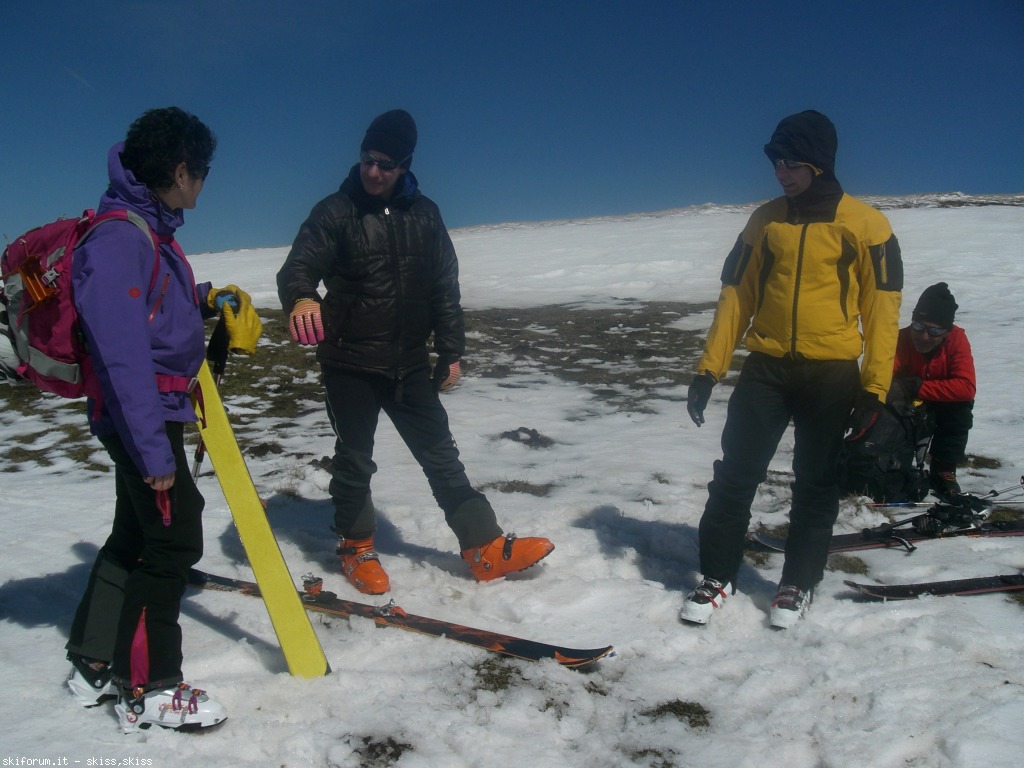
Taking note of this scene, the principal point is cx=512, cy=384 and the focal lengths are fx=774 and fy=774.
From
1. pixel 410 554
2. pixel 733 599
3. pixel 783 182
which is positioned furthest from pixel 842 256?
pixel 410 554

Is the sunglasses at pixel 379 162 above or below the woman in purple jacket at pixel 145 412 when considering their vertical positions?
above

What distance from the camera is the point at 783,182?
3.45m

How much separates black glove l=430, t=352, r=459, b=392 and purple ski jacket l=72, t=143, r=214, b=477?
1528 mm

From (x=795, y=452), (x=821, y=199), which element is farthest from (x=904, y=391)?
(x=821, y=199)

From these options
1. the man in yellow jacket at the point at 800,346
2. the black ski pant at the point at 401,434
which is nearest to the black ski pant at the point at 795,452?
the man in yellow jacket at the point at 800,346

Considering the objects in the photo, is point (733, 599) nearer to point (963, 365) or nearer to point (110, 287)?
point (963, 365)

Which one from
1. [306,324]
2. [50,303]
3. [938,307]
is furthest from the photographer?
[938,307]

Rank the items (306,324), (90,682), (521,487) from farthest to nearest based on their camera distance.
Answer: (521,487) → (306,324) → (90,682)

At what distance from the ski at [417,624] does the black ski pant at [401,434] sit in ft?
1.39

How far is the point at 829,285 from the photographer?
11.3 ft

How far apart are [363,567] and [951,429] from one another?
395cm

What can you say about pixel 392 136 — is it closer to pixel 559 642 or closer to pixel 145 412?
pixel 145 412

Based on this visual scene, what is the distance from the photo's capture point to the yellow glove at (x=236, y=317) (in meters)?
3.11

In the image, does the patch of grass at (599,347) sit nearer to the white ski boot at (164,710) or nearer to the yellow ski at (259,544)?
the yellow ski at (259,544)
